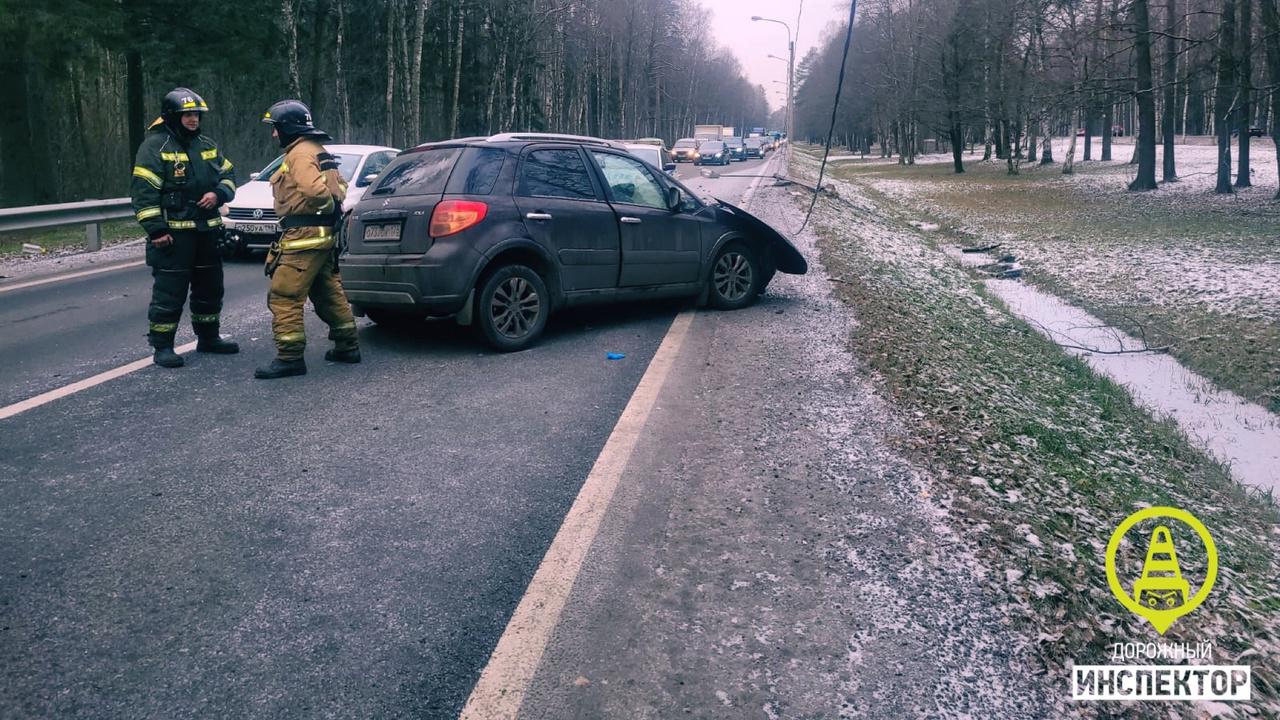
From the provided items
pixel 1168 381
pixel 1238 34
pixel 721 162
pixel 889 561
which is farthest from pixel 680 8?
pixel 889 561

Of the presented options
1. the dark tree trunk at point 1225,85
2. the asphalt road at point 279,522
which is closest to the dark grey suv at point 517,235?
the asphalt road at point 279,522

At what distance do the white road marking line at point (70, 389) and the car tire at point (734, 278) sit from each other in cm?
489

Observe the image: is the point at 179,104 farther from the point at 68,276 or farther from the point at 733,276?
the point at 68,276

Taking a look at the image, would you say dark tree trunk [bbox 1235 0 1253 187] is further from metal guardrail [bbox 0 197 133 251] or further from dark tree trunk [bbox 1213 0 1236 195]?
metal guardrail [bbox 0 197 133 251]

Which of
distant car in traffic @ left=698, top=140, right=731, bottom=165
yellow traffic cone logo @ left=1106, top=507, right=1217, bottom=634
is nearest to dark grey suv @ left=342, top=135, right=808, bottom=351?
yellow traffic cone logo @ left=1106, top=507, right=1217, bottom=634

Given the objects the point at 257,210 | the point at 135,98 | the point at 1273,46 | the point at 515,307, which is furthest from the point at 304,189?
the point at 1273,46

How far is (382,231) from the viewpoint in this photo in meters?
7.33

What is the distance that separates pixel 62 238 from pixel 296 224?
11.9 m

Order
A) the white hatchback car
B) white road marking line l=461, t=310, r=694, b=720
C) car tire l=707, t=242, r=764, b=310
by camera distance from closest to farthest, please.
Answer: white road marking line l=461, t=310, r=694, b=720, car tire l=707, t=242, r=764, b=310, the white hatchback car

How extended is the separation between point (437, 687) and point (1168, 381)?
9.68 m

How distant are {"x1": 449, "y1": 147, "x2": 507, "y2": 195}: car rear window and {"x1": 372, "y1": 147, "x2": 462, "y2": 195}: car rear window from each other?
0.08 metres

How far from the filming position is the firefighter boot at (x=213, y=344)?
A: 7484 millimetres

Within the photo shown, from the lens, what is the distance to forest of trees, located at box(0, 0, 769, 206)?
63.1ft

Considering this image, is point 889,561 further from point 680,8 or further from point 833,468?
point 680,8
